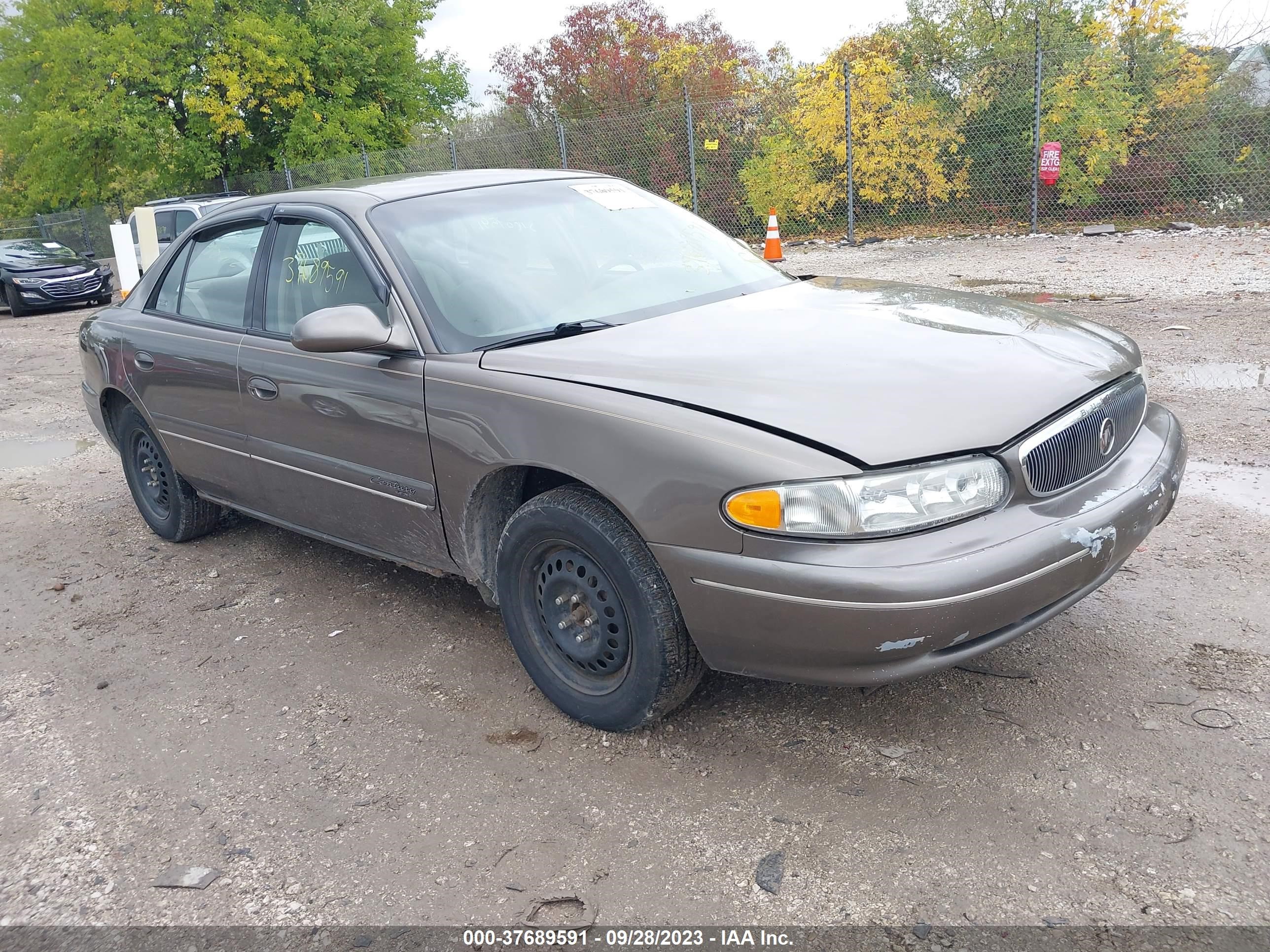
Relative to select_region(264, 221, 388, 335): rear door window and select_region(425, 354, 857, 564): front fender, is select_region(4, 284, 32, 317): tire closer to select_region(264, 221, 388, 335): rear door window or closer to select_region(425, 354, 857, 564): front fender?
select_region(264, 221, 388, 335): rear door window

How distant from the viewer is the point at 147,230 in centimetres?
1524

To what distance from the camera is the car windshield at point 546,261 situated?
3.43 m

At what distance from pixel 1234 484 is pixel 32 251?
1910 centimetres

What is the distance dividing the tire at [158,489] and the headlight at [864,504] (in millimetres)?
3426

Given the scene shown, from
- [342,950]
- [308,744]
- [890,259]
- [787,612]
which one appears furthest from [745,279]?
[890,259]

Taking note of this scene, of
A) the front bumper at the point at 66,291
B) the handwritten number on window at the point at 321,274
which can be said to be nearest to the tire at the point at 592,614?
the handwritten number on window at the point at 321,274

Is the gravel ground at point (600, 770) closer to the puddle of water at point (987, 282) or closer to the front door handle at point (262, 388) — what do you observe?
the front door handle at point (262, 388)

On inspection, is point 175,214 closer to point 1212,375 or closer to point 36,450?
point 36,450

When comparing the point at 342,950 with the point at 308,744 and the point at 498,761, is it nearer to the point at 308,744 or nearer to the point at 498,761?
the point at 498,761

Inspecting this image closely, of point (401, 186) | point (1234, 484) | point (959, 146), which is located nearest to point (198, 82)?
point (959, 146)

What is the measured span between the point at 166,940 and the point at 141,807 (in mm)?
657

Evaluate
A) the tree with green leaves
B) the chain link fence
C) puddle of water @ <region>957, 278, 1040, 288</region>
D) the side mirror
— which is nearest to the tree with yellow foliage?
the chain link fence

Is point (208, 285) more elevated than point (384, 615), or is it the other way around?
point (208, 285)

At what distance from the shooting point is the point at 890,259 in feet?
43.3
